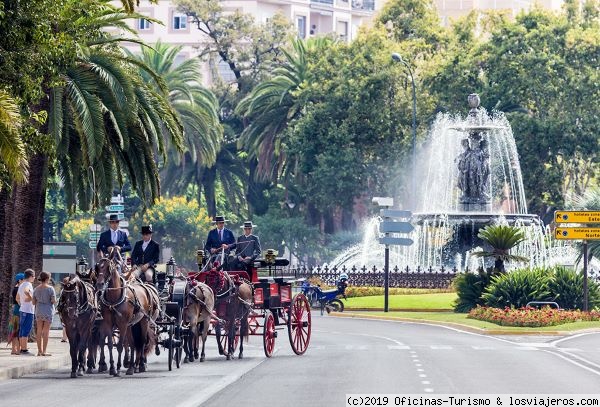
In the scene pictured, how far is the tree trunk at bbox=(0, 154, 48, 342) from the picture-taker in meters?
35.4

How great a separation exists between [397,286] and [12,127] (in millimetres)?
41186

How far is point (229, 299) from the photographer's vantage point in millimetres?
30453

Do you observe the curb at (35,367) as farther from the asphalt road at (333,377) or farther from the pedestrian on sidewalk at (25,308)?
the pedestrian on sidewalk at (25,308)

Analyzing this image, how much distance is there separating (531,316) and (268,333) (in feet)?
53.2

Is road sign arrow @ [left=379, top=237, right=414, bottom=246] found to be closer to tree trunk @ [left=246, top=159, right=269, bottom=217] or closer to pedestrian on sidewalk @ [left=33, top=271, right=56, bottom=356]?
pedestrian on sidewalk @ [left=33, top=271, right=56, bottom=356]

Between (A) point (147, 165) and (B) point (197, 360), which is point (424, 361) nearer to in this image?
(B) point (197, 360)

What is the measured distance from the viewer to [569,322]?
47031 mm

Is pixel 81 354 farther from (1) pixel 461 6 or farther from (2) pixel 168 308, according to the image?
(1) pixel 461 6

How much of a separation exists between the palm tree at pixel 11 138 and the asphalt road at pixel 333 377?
3551 mm

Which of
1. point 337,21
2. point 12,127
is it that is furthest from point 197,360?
point 337,21

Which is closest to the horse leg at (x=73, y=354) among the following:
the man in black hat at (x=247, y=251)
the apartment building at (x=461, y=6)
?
the man in black hat at (x=247, y=251)

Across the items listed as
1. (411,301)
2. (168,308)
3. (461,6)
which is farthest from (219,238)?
(461,6)

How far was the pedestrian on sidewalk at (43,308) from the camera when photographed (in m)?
31.4

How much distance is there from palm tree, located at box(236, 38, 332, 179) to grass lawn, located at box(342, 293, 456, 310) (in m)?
30.1
